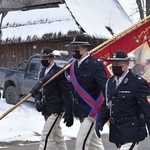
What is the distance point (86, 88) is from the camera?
625 cm

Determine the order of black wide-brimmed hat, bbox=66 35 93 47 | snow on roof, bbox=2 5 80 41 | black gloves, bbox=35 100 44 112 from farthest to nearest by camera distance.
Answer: snow on roof, bbox=2 5 80 41
black gloves, bbox=35 100 44 112
black wide-brimmed hat, bbox=66 35 93 47

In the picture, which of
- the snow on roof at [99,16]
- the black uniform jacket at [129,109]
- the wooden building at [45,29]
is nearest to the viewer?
the black uniform jacket at [129,109]

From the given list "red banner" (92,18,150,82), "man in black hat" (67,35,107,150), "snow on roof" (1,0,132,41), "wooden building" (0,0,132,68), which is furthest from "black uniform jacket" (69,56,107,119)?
"snow on roof" (1,0,132,41)

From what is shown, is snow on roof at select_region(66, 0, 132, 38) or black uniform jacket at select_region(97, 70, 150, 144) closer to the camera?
black uniform jacket at select_region(97, 70, 150, 144)

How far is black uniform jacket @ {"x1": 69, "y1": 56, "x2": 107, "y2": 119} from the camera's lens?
20.4ft

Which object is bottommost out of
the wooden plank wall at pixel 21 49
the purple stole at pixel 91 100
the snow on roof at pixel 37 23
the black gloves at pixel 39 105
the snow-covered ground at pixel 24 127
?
the snow-covered ground at pixel 24 127

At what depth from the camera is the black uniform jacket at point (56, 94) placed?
6.84 metres

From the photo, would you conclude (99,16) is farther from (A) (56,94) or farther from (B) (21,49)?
(A) (56,94)

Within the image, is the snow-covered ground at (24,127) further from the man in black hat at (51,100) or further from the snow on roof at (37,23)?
the snow on roof at (37,23)

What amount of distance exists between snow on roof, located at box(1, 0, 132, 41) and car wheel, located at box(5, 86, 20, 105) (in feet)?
19.0

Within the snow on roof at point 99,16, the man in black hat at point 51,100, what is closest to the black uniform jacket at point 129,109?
the man in black hat at point 51,100

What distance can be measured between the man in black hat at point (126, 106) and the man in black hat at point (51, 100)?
5.35 ft

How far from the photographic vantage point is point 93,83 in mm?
6273

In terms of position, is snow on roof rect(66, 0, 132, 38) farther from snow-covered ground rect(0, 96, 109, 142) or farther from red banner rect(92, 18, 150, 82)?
red banner rect(92, 18, 150, 82)
